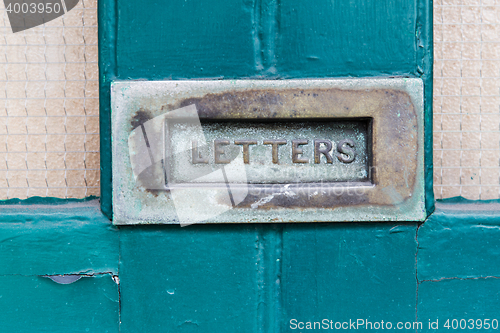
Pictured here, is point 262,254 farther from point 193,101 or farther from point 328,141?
point 193,101

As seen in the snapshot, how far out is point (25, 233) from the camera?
930 millimetres

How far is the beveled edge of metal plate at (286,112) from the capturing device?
0.85 metres

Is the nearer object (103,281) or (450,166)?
(103,281)

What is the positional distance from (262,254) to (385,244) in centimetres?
38

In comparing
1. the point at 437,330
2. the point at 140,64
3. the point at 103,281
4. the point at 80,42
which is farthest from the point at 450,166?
the point at 80,42

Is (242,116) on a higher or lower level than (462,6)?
lower

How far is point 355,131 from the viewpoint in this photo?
0.89 m

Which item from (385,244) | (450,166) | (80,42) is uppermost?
(80,42)

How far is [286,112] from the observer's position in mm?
854

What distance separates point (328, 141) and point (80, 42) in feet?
2.98

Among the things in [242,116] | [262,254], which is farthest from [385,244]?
[242,116]

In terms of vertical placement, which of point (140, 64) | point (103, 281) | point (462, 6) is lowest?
point (103, 281)

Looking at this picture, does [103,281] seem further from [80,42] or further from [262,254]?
[80,42]

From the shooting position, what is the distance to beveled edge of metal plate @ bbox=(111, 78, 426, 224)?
33.6 inches
